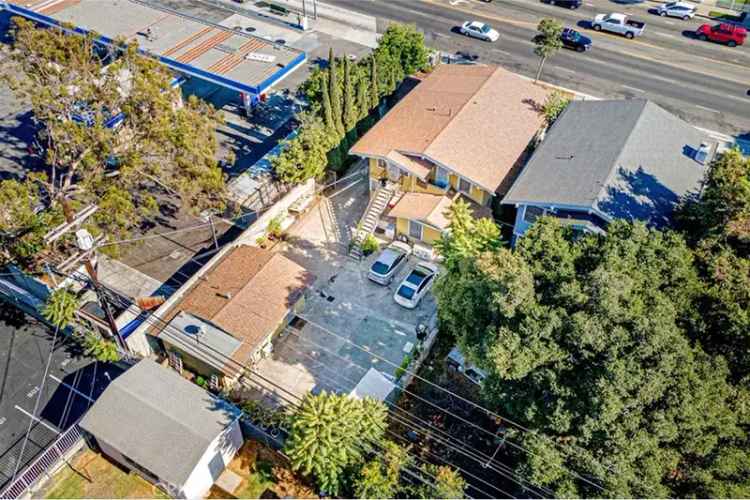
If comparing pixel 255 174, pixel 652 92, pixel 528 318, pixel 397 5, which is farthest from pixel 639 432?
pixel 397 5

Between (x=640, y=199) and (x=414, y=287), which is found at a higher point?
(x=640, y=199)

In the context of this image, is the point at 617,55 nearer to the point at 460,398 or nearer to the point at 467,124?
the point at 467,124

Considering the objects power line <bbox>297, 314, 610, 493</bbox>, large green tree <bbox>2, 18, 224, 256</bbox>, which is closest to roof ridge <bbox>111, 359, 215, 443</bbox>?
power line <bbox>297, 314, 610, 493</bbox>

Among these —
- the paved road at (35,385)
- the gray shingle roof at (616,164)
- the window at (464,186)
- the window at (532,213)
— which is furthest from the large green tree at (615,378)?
the paved road at (35,385)

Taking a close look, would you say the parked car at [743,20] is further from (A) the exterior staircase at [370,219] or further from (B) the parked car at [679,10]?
(A) the exterior staircase at [370,219]

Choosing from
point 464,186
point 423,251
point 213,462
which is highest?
point 464,186

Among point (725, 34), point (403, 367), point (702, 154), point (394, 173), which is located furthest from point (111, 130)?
point (725, 34)

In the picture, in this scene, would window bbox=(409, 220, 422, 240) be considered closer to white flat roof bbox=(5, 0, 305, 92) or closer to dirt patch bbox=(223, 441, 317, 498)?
white flat roof bbox=(5, 0, 305, 92)

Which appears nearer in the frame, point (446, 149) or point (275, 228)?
point (446, 149)
